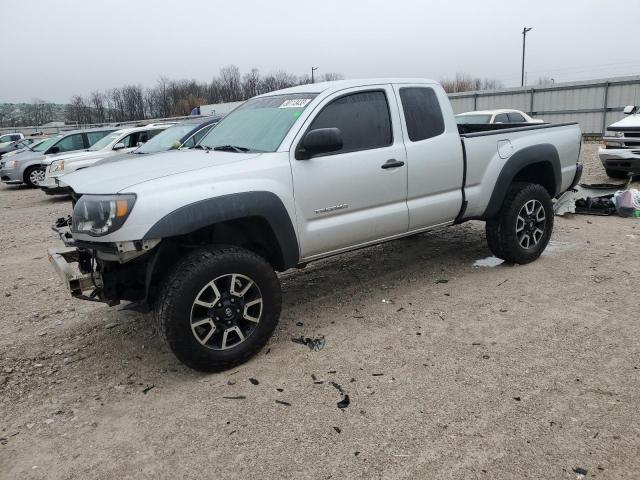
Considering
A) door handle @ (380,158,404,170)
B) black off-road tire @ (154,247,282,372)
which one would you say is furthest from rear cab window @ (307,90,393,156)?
black off-road tire @ (154,247,282,372)

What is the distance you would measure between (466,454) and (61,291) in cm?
453

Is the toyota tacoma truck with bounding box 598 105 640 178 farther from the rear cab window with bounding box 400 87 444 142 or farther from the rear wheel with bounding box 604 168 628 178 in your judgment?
the rear cab window with bounding box 400 87 444 142

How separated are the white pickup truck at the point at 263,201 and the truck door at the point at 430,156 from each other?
1 cm

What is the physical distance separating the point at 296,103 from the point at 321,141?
27.2 inches

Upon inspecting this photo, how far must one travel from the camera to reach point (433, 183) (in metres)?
4.59

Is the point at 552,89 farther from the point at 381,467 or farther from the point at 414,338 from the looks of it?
the point at 381,467

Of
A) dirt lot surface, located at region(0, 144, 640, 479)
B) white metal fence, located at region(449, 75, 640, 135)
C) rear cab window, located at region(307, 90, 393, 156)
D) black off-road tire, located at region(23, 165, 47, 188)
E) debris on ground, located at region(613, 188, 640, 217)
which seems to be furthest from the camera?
white metal fence, located at region(449, 75, 640, 135)

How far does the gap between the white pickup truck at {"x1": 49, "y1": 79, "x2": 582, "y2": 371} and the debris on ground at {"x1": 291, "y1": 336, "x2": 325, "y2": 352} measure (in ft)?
1.16

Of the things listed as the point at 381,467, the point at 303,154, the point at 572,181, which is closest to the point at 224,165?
the point at 303,154

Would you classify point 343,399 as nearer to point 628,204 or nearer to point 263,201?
point 263,201

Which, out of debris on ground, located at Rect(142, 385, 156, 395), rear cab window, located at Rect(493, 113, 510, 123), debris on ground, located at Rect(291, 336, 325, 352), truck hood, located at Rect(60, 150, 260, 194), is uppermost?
truck hood, located at Rect(60, 150, 260, 194)

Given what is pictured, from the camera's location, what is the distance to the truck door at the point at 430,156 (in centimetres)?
446

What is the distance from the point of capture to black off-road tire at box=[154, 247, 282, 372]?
3.28 meters

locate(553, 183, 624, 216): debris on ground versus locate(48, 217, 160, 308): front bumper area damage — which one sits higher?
locate(48, 217, 160, 308): front bumper area damage
